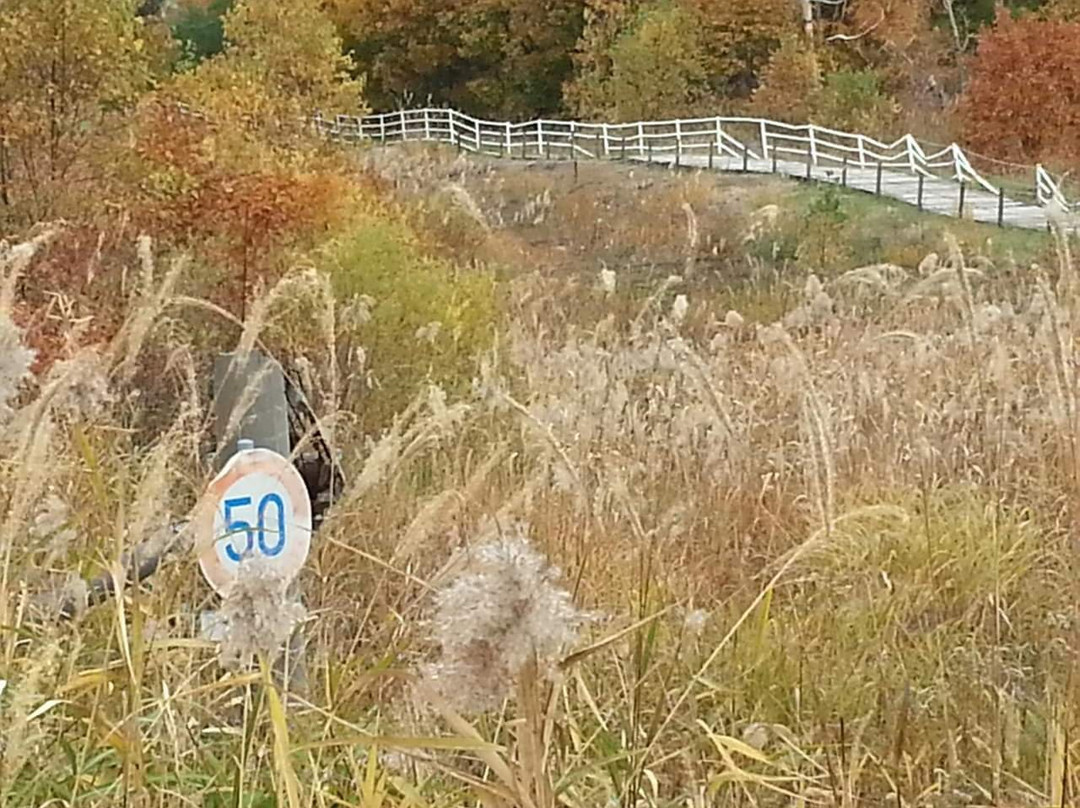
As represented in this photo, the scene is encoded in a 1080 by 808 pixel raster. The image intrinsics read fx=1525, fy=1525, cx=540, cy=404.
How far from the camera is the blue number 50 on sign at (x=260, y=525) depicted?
2.01 m

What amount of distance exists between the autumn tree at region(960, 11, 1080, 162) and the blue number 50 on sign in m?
20.8

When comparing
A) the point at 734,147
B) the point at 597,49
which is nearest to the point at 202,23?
the point at 597,49

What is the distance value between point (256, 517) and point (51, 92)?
6.38 metres

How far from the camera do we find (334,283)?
21.0 ft

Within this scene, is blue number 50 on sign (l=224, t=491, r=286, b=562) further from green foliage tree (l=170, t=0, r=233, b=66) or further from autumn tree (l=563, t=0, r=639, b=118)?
green foliage tree (l=170, t=0, r=233, b=66)

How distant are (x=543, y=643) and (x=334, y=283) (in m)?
5.24

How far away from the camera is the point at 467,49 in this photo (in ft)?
124

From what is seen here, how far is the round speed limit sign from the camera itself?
6.50ft

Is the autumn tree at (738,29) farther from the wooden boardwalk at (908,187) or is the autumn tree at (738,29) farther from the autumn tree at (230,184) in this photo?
the autumn tree at (230,184)

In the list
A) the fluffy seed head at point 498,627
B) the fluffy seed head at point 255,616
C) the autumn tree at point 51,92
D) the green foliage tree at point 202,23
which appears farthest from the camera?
the green foliage tree at point 202,23

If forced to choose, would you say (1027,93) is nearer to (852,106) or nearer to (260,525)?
(852,106)

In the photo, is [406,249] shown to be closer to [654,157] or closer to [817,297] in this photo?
[817,297]

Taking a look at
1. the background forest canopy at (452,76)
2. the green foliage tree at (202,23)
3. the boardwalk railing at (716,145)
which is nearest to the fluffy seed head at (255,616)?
the background forest canopy at (452,76)

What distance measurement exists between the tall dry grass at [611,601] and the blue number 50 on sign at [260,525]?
0.36ft
